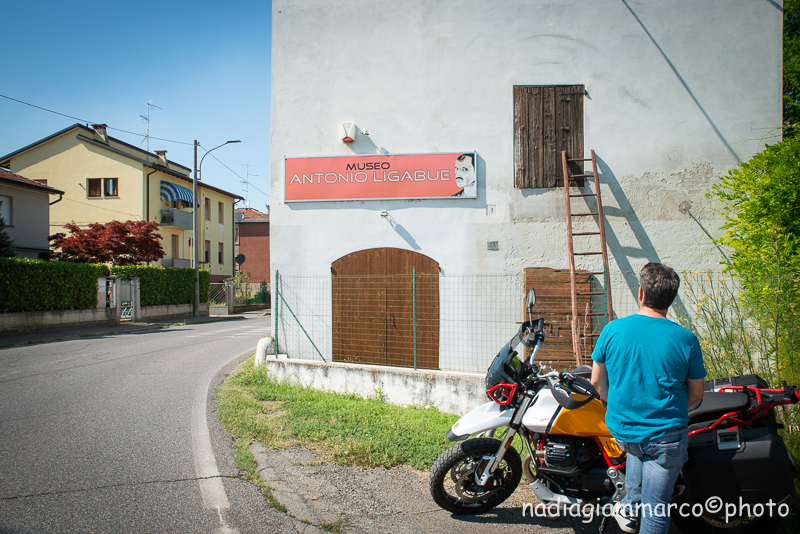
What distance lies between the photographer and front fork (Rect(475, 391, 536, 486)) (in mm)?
3596

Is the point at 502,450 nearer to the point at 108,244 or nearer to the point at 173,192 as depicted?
the point at 108,244

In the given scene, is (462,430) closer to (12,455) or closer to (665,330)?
(665,330)

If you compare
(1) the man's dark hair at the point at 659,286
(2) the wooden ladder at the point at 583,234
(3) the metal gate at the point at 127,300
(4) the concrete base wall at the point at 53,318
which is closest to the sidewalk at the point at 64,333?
(4) the concrete base wall at the point at 53,318

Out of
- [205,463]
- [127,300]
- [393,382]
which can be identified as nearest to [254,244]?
[127,300]

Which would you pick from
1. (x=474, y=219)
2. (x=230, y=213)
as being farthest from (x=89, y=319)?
(x=230, y=213)

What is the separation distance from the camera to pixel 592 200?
866 cm

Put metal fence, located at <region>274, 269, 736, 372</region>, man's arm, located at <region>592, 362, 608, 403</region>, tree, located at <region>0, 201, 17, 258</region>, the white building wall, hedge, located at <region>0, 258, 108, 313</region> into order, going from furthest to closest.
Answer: tree, located at <region>0, 201, 17, 258</region>
hedge, located at <region>0, 258, 108, 313</region>
the white building wall
metal fence, located at <region>274, 269, 736, 372</region>
man's arm, located at <region>592, 362, 608, 403</region>

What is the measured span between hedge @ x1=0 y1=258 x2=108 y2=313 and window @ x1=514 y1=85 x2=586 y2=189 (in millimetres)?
15979

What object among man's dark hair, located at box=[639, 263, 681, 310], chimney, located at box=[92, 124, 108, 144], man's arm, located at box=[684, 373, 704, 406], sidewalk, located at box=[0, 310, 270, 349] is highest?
chimney, located at box=[92, 124, 108, 144]

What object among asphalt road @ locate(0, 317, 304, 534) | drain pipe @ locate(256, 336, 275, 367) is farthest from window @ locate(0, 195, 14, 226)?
drain pipe @ locate(256, 336, 275, 367)

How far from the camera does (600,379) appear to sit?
9.80ft

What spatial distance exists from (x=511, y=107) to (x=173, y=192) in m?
31.6

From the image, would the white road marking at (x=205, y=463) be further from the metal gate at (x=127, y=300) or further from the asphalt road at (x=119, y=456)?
the metal gate at (x=127, y=300)

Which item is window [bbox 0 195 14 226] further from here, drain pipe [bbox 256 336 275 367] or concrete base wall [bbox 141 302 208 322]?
drain pipe [bbox 256 336 275 367]
